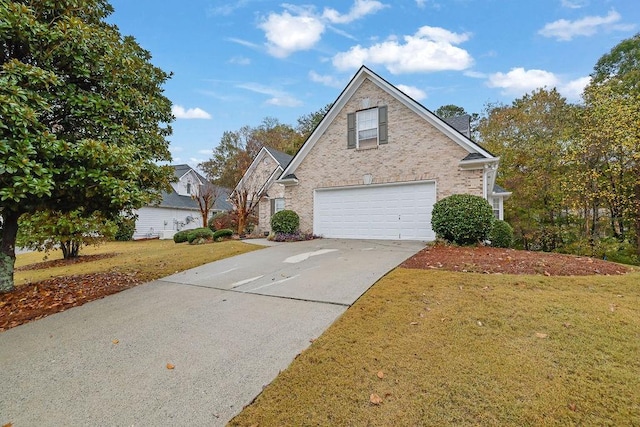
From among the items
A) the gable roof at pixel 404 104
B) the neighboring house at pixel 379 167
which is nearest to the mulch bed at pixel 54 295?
the neighboring house at pixel 379 167

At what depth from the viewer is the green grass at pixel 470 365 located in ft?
7.29

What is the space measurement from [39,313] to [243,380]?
4.56 metres

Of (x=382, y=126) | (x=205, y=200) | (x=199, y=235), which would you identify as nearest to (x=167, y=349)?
(x=382, y=126)

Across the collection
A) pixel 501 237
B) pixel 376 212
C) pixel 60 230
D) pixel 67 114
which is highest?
pixel 67 114

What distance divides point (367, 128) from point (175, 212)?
21157 mm

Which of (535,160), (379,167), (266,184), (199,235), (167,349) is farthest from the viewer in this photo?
(266,184)

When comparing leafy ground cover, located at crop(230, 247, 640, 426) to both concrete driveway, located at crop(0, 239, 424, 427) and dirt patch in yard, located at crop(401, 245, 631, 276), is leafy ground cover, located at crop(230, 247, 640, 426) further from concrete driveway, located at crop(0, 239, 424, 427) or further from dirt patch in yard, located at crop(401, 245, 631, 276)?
dirt patch in yard, located at crop(401, 245, 631, 276)

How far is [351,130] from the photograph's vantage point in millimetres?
12594

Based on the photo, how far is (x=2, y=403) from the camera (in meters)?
2.61

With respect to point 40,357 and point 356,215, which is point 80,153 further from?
point 356,215

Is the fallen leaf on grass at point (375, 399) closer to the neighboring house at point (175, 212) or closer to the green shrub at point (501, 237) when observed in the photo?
the green shrub at point (501, 237)

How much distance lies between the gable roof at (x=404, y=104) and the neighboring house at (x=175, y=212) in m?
13.0

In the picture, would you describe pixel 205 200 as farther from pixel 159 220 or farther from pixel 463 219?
pixel 463 219

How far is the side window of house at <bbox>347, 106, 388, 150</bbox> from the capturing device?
11922 millimetres
